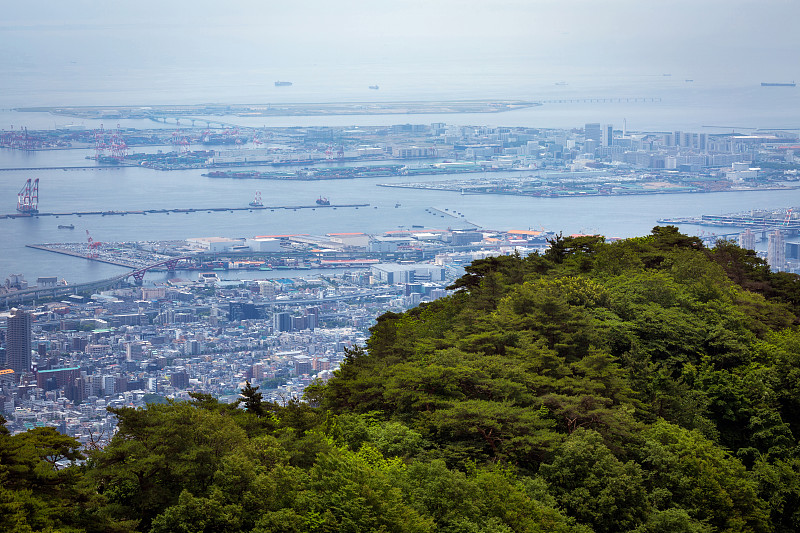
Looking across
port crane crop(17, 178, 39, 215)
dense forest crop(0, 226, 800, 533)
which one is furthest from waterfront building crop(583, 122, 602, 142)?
dense forest crop(0, 226, 800, 533)

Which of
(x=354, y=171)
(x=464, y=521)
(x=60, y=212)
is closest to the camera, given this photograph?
(x=464, y=521)

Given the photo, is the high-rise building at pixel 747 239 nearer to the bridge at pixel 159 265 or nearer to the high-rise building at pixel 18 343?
the bridge at pixel 159 265

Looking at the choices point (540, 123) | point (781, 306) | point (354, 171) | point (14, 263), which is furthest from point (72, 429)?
point (540, 123)

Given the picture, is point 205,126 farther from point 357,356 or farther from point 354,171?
point 357,356

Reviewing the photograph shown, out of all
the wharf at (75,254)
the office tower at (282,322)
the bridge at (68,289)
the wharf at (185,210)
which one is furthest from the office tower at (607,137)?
the office tower at (282,322)

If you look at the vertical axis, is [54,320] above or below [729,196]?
below

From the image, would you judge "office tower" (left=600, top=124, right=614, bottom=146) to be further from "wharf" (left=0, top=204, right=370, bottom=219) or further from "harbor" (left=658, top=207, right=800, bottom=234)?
"wharf" (left=0, top=204, right=370, bottom=219)
